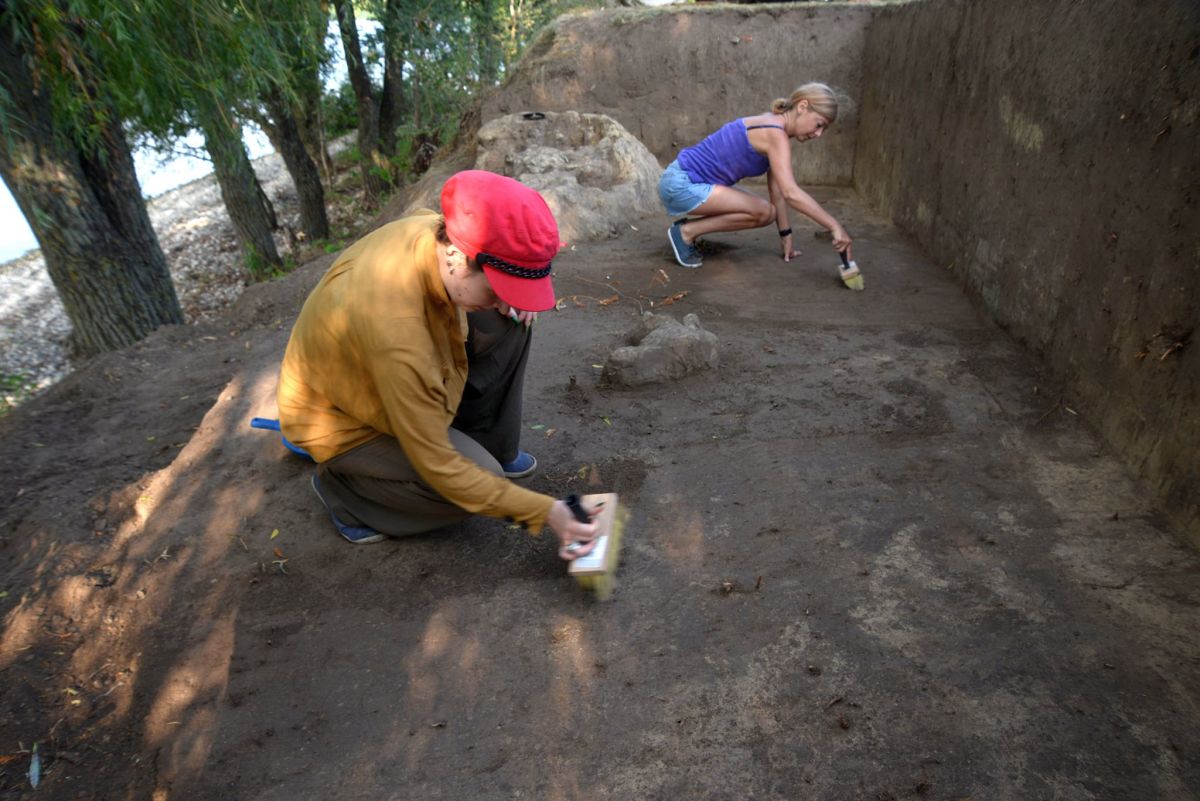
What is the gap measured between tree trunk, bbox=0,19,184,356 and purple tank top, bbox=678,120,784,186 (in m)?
3.52

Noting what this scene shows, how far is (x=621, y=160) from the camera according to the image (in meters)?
6.69

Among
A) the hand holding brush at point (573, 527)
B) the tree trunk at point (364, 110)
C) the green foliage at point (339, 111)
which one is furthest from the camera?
the green foliage at point (339, 111)

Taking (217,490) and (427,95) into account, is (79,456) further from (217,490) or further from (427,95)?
(427,95)

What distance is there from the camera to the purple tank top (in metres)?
4.86

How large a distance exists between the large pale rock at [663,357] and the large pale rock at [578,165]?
7.73 ft

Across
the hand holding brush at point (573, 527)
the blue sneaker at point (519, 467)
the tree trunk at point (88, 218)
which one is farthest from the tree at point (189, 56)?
the hand holding brush at point (573, 527)

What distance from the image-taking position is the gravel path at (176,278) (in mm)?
8922

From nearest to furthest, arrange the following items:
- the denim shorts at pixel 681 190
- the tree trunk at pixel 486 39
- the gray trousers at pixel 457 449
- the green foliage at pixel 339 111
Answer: the gray trousers at pixel 457 449 < the denim shorts at pixel 681 190 < the tree trunk at pixel 486 39 < the green foliage at pixel 339 111

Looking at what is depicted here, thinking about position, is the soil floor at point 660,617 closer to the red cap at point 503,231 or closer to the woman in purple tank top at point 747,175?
the red cap at point 503,231

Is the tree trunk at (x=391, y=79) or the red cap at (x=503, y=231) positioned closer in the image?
the red cap at (x=503, y=231)

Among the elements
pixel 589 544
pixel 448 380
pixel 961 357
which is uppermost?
pixel 448 380

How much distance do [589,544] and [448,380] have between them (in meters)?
0.65

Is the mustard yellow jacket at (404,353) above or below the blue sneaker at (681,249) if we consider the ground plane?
above

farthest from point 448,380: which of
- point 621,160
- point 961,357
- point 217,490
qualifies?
point 621,160
